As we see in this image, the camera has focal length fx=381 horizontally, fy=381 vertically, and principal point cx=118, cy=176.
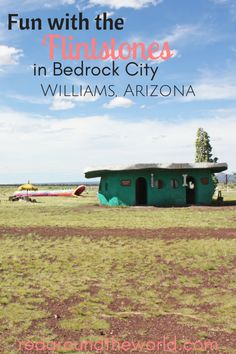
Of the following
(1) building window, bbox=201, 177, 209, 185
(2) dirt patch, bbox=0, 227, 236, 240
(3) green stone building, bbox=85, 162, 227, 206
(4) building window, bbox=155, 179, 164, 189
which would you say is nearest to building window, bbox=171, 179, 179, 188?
(3) green stone building, bbox=85, 162, 227, 206

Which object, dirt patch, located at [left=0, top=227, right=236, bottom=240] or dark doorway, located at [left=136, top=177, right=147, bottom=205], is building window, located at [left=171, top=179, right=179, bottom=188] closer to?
dark doorway, located at [left=136, top=177, right=147, bottom=205]

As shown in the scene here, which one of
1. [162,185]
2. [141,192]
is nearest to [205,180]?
[162,185]

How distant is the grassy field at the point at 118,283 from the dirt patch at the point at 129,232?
0.04m

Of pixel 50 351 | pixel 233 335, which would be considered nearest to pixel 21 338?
pixel 50 351

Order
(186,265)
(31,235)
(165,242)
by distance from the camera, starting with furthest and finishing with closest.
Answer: (31,235) → (165,242) → (186,265)

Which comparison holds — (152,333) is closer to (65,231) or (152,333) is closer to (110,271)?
(110,271)

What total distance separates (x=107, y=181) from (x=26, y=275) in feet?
72.1

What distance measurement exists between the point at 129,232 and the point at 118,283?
24.2 feet

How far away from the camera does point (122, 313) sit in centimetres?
781

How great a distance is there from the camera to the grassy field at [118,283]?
7062 mm

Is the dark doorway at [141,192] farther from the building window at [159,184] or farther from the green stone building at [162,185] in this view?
the building window at [159,184]

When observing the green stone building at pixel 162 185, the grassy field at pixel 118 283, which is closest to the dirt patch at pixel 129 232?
the grassy field at pixel 118 283

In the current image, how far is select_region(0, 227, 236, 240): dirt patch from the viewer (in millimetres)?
16062

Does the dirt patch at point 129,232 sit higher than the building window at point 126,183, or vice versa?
the building window at point 126,183
